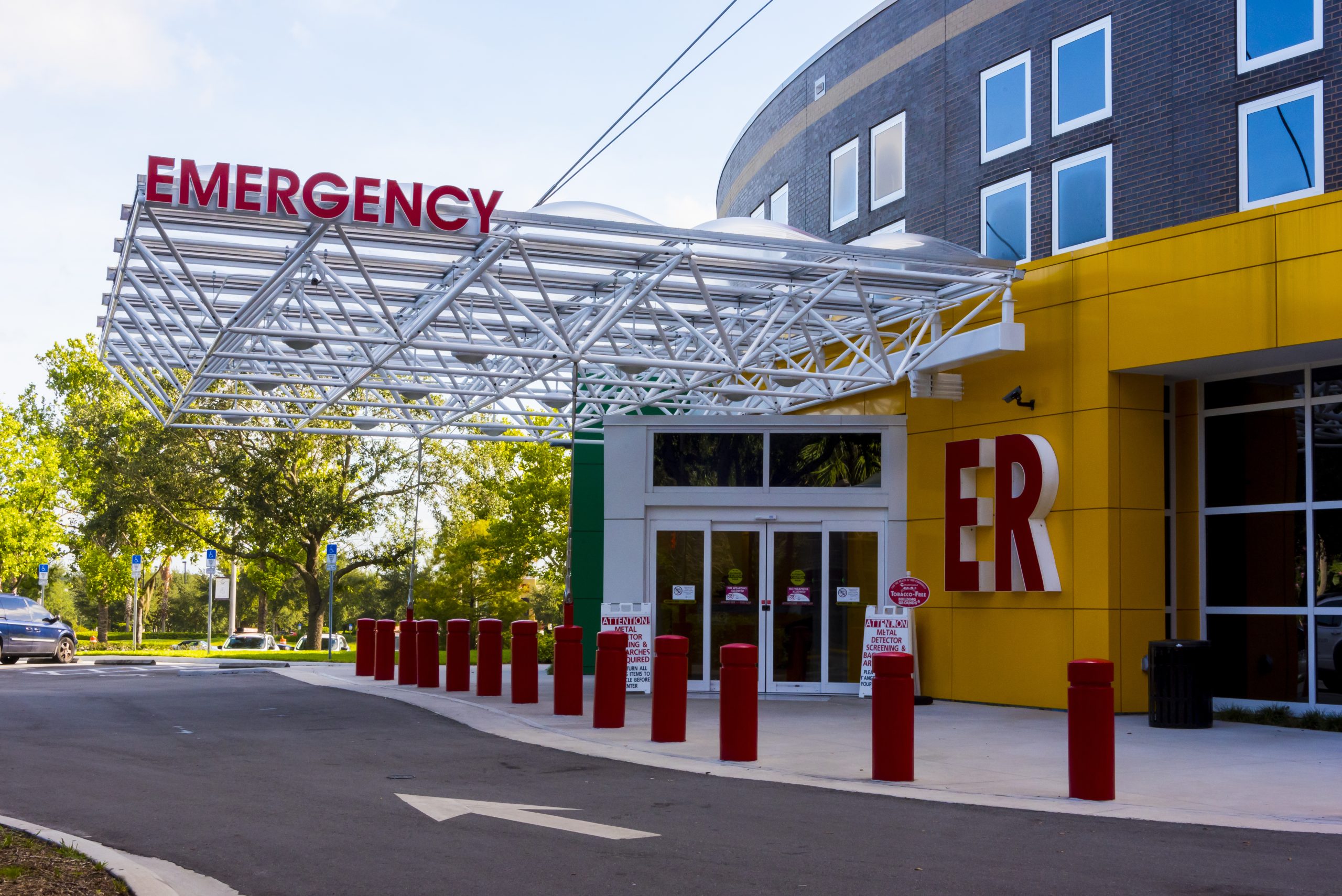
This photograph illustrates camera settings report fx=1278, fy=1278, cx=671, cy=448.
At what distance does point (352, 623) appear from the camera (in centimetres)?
8600

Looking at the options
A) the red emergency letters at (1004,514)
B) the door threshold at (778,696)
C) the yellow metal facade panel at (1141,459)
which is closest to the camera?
the yellow metal facade panel at (1141,459)

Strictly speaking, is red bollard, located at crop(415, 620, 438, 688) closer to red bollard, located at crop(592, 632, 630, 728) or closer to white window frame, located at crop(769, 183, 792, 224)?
red bollard, located at crop(592, 632, 630, 728)

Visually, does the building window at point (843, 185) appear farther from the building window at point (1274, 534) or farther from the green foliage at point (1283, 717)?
the green foliage at point (1283, 717)

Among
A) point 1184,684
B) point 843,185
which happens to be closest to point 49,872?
point 1184,684

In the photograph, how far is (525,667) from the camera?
1603 cm

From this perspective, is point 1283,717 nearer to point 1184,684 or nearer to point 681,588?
point 1184,684

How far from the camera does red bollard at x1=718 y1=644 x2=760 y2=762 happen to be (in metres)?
10.8

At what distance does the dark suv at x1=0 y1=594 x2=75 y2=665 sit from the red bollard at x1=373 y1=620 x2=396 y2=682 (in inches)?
428

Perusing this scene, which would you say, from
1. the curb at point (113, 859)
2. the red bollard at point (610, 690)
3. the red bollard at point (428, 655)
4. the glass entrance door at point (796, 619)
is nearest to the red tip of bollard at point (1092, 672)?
the red bollard at point (610, 690)

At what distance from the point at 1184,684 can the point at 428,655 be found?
1051 cm

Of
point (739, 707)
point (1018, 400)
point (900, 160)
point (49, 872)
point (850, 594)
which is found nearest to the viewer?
point (49, 872)

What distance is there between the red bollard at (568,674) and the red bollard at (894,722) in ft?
16.6

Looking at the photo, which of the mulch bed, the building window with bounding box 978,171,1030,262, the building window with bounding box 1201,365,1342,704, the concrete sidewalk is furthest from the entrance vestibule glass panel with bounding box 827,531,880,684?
the mulch bed

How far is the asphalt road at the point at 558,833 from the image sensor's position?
636 cm
